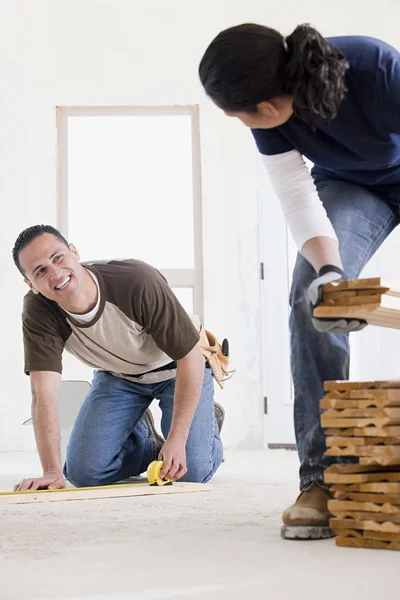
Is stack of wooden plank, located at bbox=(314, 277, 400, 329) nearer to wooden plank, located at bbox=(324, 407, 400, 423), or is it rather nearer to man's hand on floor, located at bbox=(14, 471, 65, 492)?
wooden plank, located at bbox=(324, 407, 400, 423)

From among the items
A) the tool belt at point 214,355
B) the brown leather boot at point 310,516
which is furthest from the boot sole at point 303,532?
the tool belt at point 214,355

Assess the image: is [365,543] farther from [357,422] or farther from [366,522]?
[357,422]

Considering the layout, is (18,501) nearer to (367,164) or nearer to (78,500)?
(78,500)

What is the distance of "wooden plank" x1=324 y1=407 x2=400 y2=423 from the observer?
56.5 inches

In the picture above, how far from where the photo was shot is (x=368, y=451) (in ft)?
4.79

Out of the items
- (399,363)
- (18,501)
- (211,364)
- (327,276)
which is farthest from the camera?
(399,363)

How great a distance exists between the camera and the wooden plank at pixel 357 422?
1437 millimetres

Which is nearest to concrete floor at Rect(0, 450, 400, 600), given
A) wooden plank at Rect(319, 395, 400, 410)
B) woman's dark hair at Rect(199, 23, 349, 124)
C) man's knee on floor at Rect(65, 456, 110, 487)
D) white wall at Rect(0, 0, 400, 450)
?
wooden plank at Rect(319, 395, 400, 410)

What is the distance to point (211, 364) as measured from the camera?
3.00m

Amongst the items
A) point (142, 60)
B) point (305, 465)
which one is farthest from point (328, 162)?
point (142, 60)

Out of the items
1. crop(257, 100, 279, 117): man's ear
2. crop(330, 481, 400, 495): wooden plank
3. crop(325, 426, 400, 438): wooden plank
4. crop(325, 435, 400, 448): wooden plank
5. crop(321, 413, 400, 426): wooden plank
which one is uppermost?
crop(257, 100, 279, 117): man's ear

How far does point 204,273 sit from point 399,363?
133 centimetres

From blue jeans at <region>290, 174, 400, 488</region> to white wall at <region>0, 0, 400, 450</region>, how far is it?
3.47m

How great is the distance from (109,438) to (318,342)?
4.45ft
